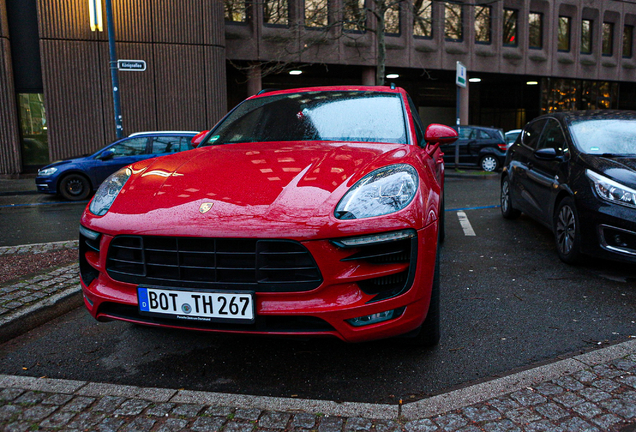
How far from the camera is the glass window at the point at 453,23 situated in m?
23.5

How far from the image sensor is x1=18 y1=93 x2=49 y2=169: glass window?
16.1 meters

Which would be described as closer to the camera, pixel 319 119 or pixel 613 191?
pixel 319 119

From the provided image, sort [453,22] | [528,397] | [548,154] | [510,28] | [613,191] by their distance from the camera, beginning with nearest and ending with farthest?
1. [528,397]
2. [613,191]
3. [548,154]
4. [453,22]
5. [510,28]

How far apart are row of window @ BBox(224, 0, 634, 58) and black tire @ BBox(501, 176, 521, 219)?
1019 centimetres

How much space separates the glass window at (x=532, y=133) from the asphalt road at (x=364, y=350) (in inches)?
98.8

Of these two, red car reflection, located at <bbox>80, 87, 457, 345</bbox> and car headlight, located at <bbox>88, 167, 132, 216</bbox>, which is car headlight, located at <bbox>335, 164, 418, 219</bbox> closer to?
red car reflection, located at <bbox>80, 87, 457, 345</bbox>

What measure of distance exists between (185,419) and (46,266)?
3136mm

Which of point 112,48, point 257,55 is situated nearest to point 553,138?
point 112,48

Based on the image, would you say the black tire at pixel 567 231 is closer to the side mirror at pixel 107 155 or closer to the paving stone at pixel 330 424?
the paving stone at pixel 330 424

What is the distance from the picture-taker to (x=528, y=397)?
2.38m

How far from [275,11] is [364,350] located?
18.7 m

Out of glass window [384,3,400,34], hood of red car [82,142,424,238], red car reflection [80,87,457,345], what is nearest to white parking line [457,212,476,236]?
hood of red car [82,142,424,238]

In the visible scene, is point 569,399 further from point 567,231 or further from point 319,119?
point 567,231

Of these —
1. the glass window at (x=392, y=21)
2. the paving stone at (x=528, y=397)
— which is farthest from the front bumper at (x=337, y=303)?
the glass window at (x=392, y=21)
